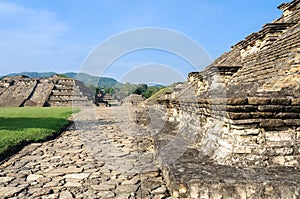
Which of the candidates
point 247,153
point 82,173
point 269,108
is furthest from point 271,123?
point 82,173

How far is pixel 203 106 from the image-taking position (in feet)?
14.0

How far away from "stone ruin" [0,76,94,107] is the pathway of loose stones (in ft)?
122

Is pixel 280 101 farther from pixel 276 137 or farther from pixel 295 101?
pixel 276 137

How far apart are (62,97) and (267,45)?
151 ft

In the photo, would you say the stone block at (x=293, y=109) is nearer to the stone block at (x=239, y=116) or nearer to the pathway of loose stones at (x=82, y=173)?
the stone block at (x=239, y=116)

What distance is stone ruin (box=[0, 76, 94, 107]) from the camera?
Answer: 1837 inches

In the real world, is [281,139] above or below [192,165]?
above

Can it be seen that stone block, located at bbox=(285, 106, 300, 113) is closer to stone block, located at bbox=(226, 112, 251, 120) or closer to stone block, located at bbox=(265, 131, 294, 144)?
stone block, located at bbox=(265, 131, 294, 144)

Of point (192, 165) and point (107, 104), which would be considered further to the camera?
point (107, 104)

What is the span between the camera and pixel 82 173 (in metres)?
5.06

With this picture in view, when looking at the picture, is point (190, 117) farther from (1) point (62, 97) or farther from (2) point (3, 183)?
(1) point (62, 97)

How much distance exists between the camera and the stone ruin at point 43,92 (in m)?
46.7

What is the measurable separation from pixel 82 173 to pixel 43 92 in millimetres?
49736

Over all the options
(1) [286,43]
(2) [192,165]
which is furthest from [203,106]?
(1) [286,43]
